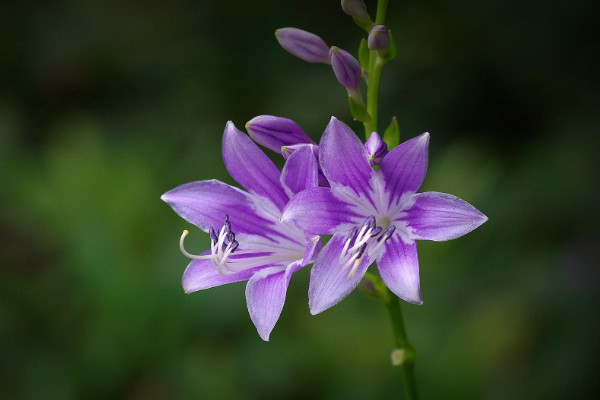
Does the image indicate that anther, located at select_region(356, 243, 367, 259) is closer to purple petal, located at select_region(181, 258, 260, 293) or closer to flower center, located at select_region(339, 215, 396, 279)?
flower center, located at select_region(339, 215, 396, 279)

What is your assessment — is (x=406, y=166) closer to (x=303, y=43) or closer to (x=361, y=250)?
(x=361, y=250)

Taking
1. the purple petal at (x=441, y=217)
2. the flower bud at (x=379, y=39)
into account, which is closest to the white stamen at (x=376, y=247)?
the purple petal at (x=441, y=217)

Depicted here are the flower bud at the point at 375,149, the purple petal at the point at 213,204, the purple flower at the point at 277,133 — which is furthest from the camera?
the purple petal at the point at 213,204

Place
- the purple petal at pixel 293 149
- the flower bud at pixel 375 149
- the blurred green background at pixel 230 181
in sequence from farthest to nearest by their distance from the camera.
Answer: the blurred green background at pixel 230 181 < the purple petal at pixel 293 149 < the flower bud at pixel 375 149

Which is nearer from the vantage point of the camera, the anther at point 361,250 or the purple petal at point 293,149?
the anther at point 361,250

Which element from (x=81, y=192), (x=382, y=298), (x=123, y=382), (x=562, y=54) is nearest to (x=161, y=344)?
(x=123, y=382)

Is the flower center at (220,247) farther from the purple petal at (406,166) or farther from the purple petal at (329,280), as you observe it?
the purple petal at (406,166)

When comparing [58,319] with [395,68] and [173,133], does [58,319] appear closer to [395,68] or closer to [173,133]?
[173,133]

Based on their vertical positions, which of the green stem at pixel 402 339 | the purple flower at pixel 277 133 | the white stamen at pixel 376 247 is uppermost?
the purple flower at pixel 277 133

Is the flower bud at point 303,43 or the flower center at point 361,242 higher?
the flower bud at point 303,43
